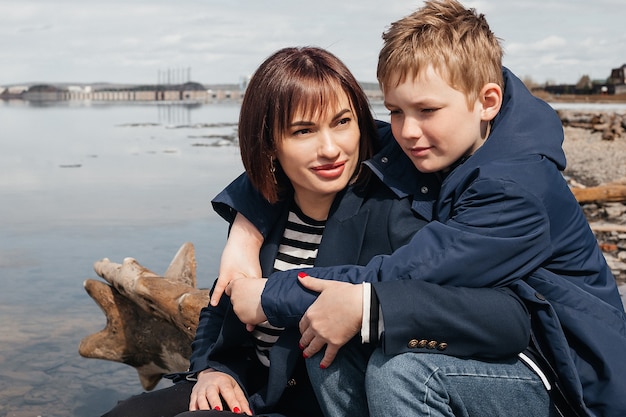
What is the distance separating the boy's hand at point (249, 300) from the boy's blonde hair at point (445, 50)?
76 centimetres

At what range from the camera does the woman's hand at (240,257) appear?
3021 millimetres

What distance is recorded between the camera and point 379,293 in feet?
7.91

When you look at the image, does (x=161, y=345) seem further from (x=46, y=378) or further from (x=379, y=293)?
(x=379, y=293)

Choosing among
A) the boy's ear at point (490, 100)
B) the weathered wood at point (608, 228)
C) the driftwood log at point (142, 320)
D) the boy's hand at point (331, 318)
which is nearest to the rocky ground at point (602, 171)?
the weathered wood at point (608, 228)

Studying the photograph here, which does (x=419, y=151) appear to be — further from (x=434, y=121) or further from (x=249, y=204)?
(x=249, y=204)

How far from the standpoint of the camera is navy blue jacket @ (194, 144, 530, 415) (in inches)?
93.4

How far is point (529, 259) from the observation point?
2396 millimetres

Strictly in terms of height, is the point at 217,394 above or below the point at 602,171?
above

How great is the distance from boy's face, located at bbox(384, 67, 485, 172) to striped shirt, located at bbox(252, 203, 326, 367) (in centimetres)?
51

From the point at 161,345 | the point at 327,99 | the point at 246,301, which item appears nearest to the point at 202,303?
the point at 161,345

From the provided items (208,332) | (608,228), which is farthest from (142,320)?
(608,228)

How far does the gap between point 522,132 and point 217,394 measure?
4.30 ft

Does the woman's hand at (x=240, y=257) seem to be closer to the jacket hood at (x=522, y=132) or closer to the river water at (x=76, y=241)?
the jacket hood at (x=522, y=132)

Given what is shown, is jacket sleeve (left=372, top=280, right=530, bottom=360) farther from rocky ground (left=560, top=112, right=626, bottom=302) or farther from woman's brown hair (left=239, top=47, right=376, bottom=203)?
rocky ground (left=560, top=112, right=626, bottom=302)
